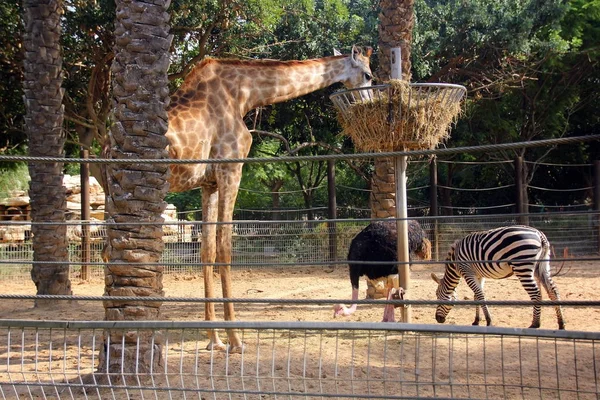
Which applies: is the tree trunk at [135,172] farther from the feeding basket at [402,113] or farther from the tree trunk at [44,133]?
the tree trunk at [44,133]

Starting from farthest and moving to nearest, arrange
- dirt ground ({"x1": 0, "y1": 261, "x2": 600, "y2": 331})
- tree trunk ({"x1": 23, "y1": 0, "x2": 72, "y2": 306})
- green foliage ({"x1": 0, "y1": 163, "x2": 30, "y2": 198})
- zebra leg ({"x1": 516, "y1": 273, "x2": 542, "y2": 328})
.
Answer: green foliage ({"x1": 0, "y1": 163, "x2": 30, "y2": 198})
tree trunk ({"x1": 23, "y1": 0, "x2": 72, "y2": 306})
dirt ground ({"x1": 0, "y1": 261, "x2": 600, "y2": 331})
zebra leg ({"x1": 516, "y1": 273, "x2": 542, "y2": 328})

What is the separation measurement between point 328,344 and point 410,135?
2256 millimetres

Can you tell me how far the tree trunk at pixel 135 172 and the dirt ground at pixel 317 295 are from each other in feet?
6.80

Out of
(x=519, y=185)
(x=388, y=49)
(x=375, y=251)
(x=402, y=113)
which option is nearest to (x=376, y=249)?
(x=375, y=251)

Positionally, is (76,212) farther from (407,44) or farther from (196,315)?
(407,44)

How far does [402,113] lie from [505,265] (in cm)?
235

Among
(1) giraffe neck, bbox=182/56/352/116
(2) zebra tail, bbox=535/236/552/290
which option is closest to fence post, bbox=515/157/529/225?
(2) zebra tail, bbox=535/236/552/290

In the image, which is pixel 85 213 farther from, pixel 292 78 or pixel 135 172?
pixel 135 172

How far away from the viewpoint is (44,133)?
360 inches

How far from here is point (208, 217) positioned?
7.26m

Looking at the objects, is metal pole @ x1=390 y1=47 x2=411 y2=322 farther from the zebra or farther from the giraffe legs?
the giraffe legs

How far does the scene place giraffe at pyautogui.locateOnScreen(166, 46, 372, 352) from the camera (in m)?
6.68

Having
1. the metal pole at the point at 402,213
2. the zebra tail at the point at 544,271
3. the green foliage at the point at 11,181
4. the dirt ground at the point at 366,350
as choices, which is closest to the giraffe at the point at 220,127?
the dirt ground at the point at 366,350

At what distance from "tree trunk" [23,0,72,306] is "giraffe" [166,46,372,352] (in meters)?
2.84
